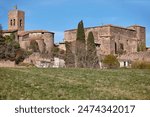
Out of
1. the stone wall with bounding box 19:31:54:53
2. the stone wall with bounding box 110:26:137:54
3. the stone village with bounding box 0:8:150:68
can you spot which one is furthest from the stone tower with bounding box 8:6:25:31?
Result: the stone wall with bounding box 110:26:137:54

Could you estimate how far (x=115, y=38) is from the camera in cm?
7531

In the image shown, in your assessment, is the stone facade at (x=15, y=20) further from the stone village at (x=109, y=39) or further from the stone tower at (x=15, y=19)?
the stone village at (x=109, y=39)

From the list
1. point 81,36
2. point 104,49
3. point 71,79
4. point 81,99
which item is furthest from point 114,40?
point 81,99

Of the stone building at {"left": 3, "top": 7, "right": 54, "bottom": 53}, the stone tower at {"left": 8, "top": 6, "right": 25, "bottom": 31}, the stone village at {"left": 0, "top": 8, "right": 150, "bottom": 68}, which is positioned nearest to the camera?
the stone village at {"left": 0, "top": 8, "right": 150, "bottom": 68}

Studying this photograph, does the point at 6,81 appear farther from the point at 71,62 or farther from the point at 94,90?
the point at 71,62

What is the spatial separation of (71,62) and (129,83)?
107 feet

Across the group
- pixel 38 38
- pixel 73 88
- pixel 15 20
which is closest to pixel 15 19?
pixel 15 20

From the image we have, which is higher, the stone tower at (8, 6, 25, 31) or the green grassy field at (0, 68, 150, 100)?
the stone tower at (8, 6, 25, 31)

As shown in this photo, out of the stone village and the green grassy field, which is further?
the stone village

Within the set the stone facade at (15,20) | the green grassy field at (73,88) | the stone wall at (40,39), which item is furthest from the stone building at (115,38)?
the green grassy field at (73,88)

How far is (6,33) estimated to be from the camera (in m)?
72.9

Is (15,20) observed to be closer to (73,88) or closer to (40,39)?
(40,39)

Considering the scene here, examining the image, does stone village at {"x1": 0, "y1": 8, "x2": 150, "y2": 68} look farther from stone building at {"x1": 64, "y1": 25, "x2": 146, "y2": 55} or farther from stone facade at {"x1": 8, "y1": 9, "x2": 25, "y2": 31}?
stone facade at {"x1": 8, "y1": 9, "x2": 25, "y2": 31}

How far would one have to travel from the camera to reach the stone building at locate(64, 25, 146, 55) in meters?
72.1
